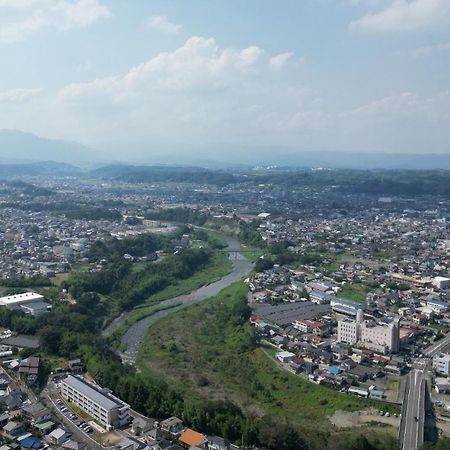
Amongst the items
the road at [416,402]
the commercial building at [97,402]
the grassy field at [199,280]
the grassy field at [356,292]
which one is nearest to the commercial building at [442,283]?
the grassy field at [356,292]

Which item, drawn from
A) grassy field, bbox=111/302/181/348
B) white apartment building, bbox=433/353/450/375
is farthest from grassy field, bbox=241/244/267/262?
white apartment building, bbox=433/353/450/375

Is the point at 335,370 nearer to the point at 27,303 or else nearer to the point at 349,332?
the point at 349,332

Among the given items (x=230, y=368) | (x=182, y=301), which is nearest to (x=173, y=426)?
(x=230, y=368)

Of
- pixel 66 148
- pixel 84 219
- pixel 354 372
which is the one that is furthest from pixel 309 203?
pixel 66 148

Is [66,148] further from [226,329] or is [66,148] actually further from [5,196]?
[226,329]

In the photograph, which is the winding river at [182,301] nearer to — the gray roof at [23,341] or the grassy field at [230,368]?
the grassy field at [230,368]
